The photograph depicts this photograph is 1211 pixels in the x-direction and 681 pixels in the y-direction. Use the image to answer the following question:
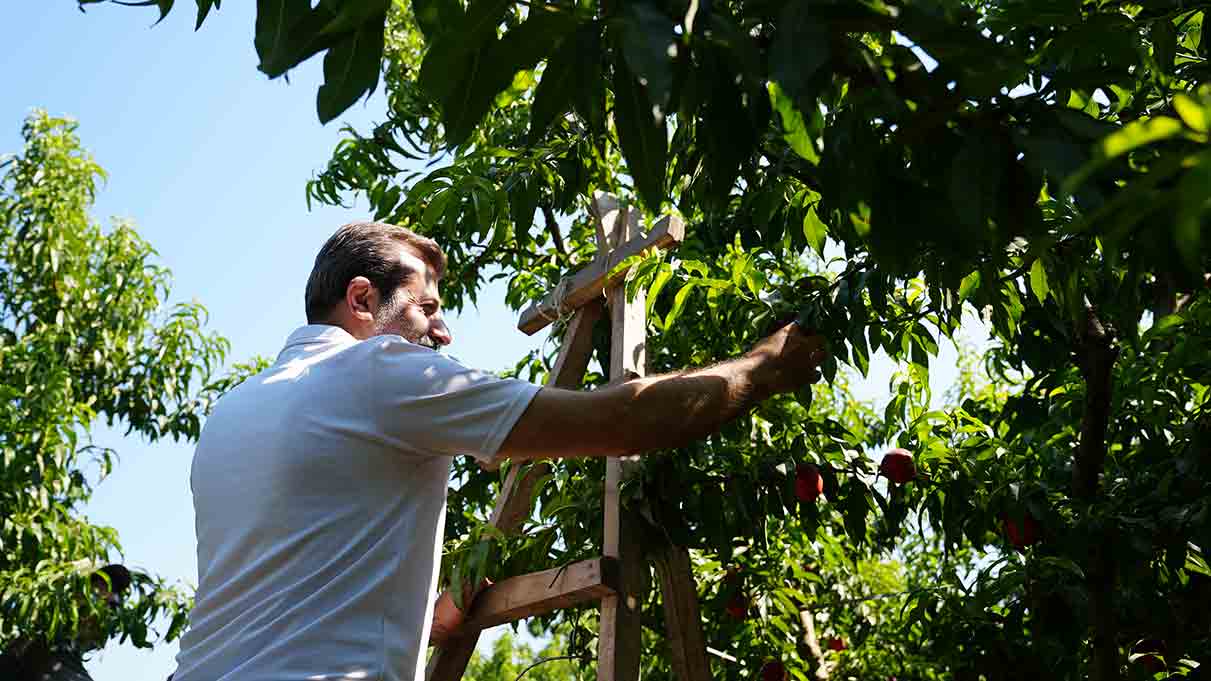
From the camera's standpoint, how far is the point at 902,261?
3.99 ft

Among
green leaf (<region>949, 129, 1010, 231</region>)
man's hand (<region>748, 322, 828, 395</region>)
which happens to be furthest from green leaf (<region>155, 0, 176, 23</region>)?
man's hand (<region>748, 322, 828, 395</region>)

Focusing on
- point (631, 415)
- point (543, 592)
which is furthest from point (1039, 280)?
point (543, 592)

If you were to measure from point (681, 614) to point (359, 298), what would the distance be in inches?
47.2

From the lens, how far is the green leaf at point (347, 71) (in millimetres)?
1206

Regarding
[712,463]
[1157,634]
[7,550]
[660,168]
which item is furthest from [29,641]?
[660,168]

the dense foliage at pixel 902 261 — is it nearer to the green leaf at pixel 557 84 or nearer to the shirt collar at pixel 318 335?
the green leaf at pixel 557 84

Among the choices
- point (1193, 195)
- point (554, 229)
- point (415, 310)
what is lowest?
point (1193, 195)

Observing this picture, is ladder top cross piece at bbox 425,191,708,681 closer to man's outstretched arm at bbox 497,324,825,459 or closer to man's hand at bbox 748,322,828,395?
man's hand at bbox 748,322,828,395

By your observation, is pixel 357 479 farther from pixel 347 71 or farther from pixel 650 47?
pixel 650 47

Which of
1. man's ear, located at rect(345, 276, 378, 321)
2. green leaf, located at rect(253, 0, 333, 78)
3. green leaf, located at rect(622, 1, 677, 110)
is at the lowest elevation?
green leaf, located at rect(622, 1, 677, 110)

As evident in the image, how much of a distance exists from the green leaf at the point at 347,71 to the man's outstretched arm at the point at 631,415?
25.3 inches

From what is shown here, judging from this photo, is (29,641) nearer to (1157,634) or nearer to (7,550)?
(7,550)

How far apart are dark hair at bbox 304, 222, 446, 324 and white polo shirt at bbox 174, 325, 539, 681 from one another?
35cm

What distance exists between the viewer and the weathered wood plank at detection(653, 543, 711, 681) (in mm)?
2916
